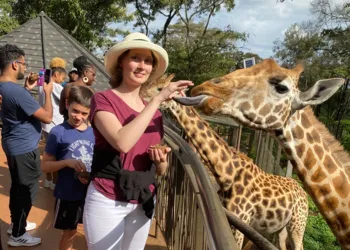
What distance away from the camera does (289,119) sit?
9.35 feet

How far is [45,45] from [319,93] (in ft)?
23.8

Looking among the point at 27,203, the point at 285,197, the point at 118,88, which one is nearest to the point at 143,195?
the point at 118,88

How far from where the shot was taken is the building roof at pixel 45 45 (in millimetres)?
8203

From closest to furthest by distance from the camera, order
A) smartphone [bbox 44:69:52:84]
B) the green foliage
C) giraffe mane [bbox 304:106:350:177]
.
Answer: giraffe mane [bbox 304:106:350:177] < smartphone [bbox 44:69:52:84] < the green foliage

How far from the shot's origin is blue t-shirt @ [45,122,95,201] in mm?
2760

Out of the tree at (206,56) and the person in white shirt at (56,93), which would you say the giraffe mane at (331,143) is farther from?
the tree at (206,56)

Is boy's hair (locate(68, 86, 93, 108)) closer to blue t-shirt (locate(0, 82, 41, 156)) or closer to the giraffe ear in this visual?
blue t-shirt (locate(0, 82, 41, 156))

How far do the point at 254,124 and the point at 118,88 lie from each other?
1.29 meters

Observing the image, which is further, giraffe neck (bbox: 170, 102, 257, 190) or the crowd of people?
giraffe neck (bbox: 170, 102, 257, 190)

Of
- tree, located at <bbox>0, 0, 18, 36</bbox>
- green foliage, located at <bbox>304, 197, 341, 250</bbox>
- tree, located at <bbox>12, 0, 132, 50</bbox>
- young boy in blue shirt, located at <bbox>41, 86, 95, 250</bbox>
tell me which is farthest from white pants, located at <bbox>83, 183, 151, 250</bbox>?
tree, located at <bbox>12, 0, 132, 50</bbox>

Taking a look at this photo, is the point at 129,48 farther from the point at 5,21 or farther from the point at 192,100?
the point at 5,21

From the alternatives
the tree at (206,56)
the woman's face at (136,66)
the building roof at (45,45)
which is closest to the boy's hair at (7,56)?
the woman's face at (136,66)

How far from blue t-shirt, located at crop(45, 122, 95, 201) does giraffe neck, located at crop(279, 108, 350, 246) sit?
1.48m

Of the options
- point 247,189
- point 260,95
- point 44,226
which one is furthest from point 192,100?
point 44,226
